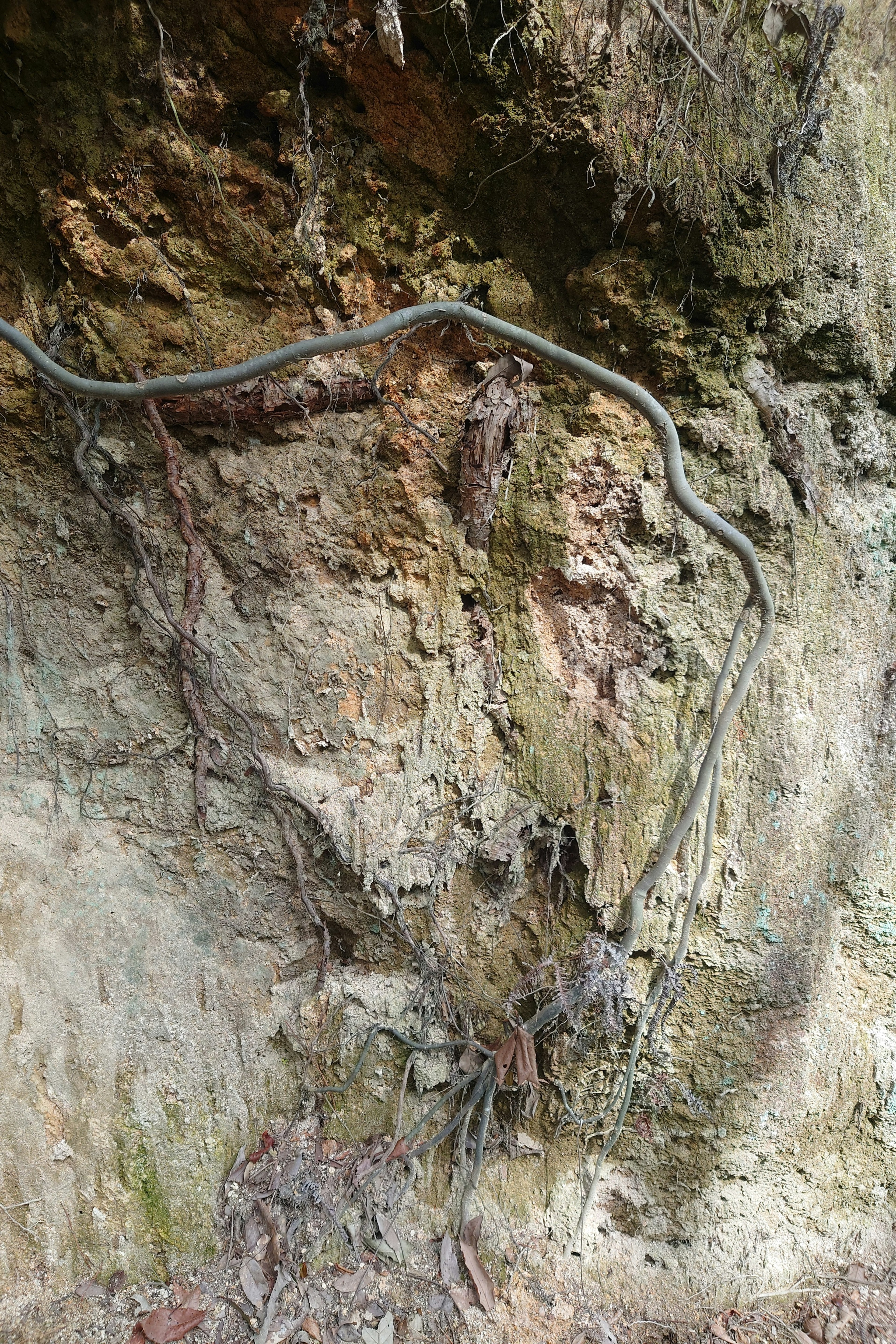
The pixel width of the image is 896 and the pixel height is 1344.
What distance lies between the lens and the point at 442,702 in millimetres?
1965

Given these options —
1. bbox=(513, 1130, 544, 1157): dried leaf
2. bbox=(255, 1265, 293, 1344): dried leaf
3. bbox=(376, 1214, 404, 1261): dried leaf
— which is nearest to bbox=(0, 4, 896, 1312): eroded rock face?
bbox=(513, 1130, 544, 1157): dried leaf

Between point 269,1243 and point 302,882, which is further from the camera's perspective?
point 302,882

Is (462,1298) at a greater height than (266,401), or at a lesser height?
lesser

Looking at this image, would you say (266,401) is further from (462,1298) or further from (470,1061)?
(462,1298)

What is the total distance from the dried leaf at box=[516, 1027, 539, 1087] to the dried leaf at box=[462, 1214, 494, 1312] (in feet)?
1.64

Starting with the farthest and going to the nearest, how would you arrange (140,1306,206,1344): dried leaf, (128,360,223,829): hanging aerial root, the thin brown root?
the thin brown root < (128,360,223,829): hanging aerial root < (140,1306,206,1344): dried leaf

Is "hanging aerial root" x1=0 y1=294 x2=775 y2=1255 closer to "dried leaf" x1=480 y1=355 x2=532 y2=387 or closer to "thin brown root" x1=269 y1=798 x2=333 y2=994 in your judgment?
"thin brown root" x1=269 y1=798 x2=333 y2=994

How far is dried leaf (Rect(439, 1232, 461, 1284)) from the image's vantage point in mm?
1912

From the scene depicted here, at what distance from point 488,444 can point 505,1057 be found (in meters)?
1.78

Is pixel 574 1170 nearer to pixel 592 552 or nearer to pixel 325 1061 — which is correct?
pixel 325 1061

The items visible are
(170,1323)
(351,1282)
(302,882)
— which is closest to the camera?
(170,1323)

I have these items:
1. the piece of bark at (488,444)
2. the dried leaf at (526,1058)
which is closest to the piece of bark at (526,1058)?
the dried leaf at (526,1058)

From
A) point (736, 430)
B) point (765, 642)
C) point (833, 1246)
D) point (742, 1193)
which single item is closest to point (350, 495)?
point (736, 430)

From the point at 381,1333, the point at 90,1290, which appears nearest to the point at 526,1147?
the point at 381,1333
